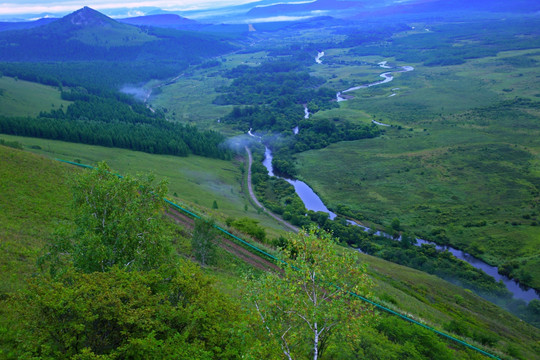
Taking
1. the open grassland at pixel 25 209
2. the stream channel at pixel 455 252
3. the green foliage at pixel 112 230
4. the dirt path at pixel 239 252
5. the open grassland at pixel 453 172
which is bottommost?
the stream channel at pixel 455 252

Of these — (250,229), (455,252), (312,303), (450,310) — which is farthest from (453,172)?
(312,303)

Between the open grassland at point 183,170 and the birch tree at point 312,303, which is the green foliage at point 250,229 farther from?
the birch tree at point 312,303

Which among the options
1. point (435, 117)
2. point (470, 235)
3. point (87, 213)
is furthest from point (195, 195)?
point (435, 117)

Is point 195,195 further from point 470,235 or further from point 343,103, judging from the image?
point 343,103

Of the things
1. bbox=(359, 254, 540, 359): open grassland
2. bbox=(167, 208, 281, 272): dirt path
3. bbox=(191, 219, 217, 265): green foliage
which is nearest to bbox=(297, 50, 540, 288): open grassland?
bbox=(359, 254, 540, 359): open grassland

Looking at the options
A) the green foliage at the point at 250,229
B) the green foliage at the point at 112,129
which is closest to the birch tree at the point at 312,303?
the green foliage at the point at 250,229

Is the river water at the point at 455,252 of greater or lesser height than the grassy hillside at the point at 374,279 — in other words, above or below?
below

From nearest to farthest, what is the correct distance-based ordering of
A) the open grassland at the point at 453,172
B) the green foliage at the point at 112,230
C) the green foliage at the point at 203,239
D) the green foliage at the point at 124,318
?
the green foliage at the point at 124,318
the green foliage at the point at 112,230
the green foliage at the point at 203,239
the open grassland at the point at 453,172
